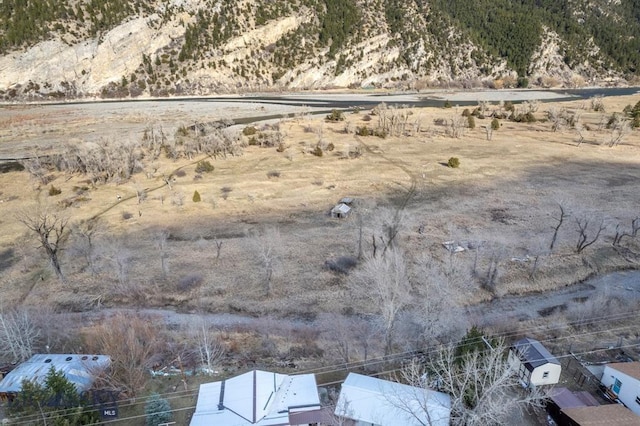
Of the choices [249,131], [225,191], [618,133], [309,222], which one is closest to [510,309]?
[309,222]

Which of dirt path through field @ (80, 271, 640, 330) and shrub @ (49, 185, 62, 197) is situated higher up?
shrub @ (49, 185, 62, 197)

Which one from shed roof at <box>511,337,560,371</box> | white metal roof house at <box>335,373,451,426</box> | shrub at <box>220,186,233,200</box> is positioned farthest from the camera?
shrub at <box>220,186,233,200</box>

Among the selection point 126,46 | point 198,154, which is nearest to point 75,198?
point 198,154

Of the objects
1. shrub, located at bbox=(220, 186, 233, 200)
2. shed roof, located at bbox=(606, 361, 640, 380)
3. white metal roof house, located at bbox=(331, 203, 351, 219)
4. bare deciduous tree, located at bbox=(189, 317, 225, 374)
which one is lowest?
bare deciduous tree, located at bbox=(189, 317, 225, 374)

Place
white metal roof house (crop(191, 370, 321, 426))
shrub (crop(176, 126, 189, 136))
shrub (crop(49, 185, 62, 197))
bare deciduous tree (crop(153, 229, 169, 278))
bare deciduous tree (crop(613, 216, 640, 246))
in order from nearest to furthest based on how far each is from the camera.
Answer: white metal roof house (crop(191, 370, 321, 426))
bare deciduous tree (crop(153, 229, 169, 278))
bare deciduous tree (crop(613, 216, 640, 246))
shrub (crop(49, 185, 62, 197))
shrub (crop(176, 126, 189, 136))

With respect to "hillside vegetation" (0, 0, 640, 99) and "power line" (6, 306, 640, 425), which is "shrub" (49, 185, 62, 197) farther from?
"hillside vegetation" (0, 0, 640, 99)

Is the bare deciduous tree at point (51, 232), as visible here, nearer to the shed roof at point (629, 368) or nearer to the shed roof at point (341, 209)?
the shed roof at point (341, 209)

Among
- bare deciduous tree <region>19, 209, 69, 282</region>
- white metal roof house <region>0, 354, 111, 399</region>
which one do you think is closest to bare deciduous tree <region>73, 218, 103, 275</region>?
bare deciduous tree <region>19, 209, 69, 282</region>

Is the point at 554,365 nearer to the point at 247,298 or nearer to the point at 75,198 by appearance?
the point at 247,298
